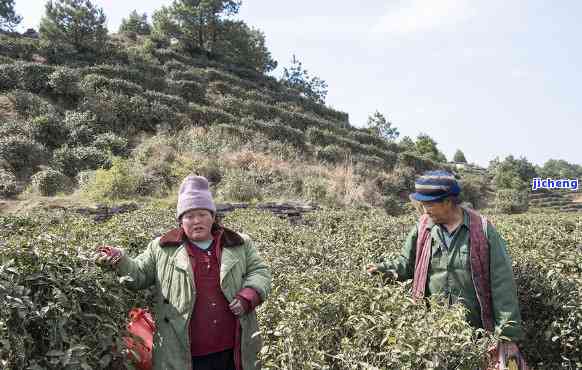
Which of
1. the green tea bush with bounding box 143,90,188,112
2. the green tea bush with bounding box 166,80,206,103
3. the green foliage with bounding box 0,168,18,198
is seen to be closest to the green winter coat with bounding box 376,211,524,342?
the green foliage with bounding box 0,168,18,198

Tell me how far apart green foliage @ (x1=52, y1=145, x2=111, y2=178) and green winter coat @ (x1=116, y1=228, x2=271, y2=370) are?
13375mm

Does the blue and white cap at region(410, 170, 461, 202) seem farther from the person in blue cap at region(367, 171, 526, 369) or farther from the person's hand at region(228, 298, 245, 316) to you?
the person's hand at region(228, 298, 245, 316)

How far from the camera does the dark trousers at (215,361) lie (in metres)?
2.39

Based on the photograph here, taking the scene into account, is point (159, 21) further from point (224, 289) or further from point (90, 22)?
point (224, 289)

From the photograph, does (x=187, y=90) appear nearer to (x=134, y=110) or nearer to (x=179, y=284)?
(x=134, y=110)

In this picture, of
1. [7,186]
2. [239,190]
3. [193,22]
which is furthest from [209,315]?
[193,22]

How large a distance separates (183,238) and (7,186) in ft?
39.1

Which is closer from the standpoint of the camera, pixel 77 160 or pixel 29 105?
pixel 77 160

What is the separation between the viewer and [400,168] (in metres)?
27.5

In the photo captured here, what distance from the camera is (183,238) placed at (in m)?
2.50

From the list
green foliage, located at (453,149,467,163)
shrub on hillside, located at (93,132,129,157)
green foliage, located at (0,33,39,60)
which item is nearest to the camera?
shrub on hillside, located at (93,132,129,157)

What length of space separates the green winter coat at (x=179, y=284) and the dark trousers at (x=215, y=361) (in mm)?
101

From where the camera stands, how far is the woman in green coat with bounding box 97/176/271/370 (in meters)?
2.31

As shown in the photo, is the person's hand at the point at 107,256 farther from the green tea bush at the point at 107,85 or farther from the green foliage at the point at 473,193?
the green foliage at the point at 473,193
